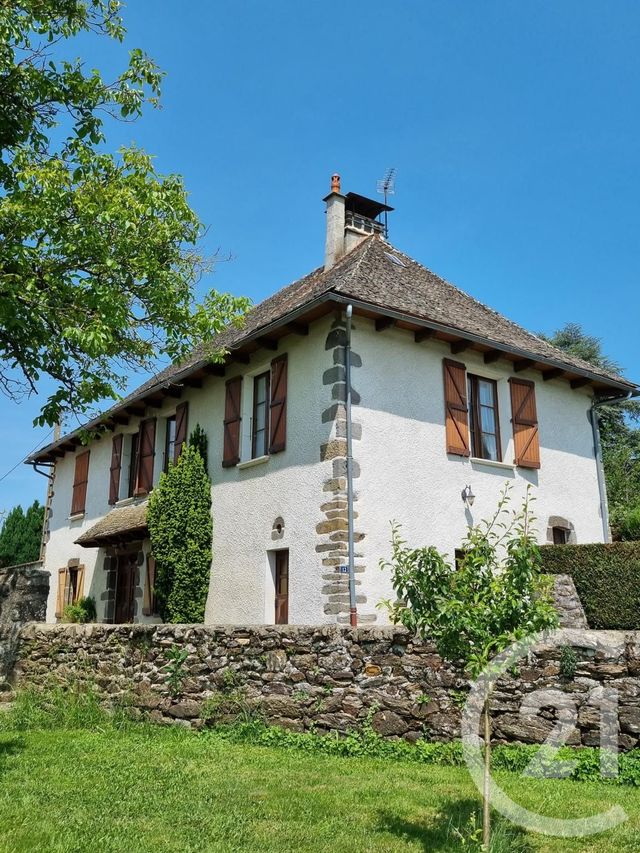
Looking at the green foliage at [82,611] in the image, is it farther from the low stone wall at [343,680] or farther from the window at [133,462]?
the low stone wall at [343,680]

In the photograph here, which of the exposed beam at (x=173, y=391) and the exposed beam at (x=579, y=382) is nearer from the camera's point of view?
the exposed beam at (x=579, y=382)

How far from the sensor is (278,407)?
12.1 meters

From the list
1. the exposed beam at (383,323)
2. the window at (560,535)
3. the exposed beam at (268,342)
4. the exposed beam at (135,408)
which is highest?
the exposed beam at (135,408)

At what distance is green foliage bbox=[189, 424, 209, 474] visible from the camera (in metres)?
13.8

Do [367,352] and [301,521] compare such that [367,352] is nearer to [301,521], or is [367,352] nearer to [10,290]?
[301,521]

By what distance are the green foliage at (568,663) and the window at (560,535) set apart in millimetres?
6505

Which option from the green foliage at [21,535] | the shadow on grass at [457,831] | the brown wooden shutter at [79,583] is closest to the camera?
the shadow on grass at [457,831]

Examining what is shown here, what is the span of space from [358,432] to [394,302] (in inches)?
85.1

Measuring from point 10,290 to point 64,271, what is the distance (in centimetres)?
102

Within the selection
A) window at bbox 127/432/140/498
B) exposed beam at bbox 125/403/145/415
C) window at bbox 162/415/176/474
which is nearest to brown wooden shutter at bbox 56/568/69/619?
window at bbox 127/432/140/498

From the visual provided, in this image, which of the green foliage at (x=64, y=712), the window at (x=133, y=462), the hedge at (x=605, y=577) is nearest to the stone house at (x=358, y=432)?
the window at (x=133, y=462)

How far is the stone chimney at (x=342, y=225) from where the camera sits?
1482 centimetres

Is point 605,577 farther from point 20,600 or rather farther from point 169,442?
point 20,600

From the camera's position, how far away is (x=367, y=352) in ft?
37.4
